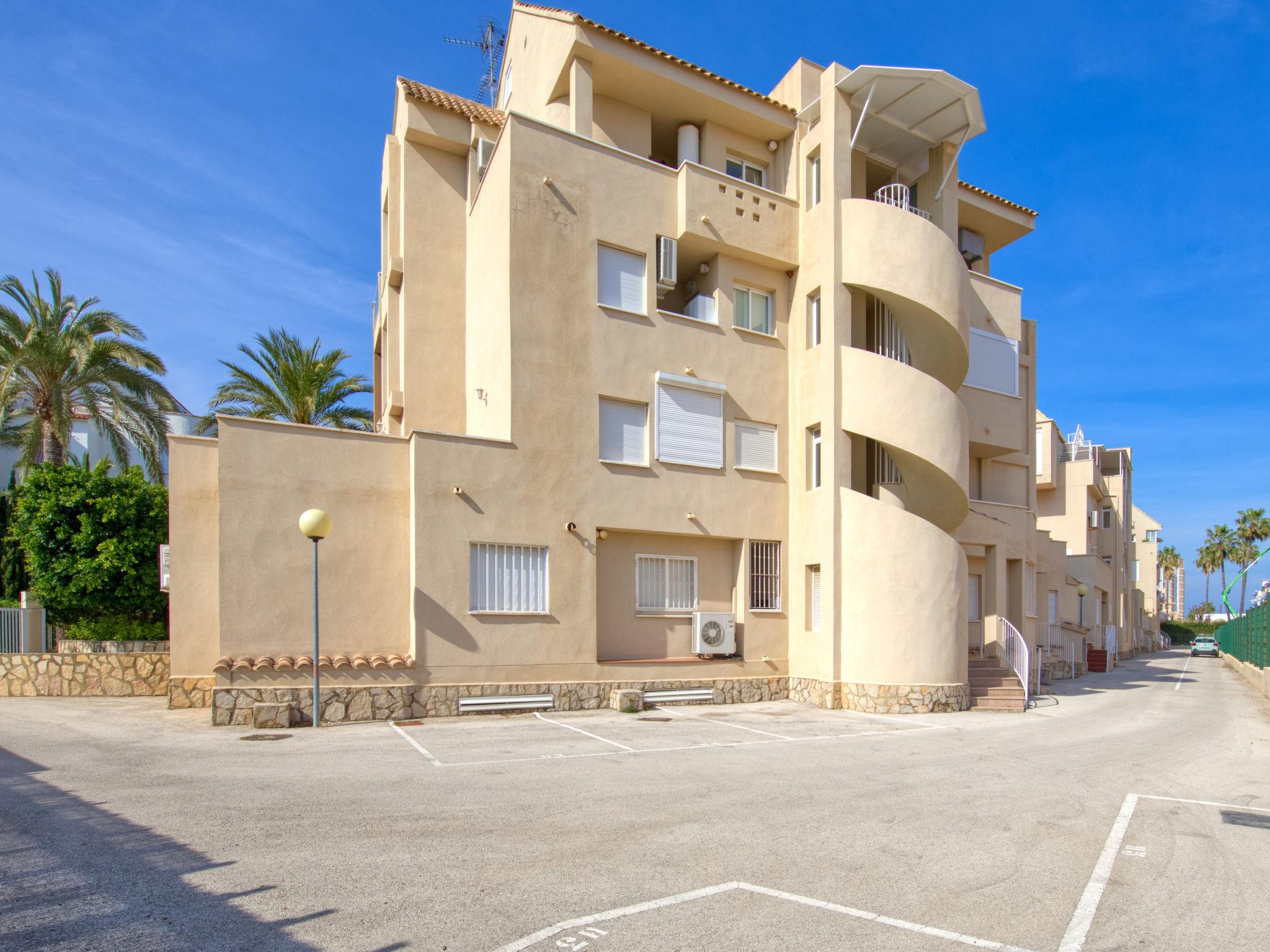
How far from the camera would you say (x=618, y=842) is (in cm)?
673

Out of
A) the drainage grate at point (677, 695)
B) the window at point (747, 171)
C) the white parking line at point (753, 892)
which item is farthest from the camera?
the window at point (747, 171)

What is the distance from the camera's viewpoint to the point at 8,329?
22.3 meters

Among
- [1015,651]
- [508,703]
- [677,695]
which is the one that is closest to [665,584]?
[677,695]

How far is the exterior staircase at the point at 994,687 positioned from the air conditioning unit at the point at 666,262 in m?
11.0

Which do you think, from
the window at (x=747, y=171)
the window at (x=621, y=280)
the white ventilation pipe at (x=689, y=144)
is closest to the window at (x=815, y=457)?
the window at (x=621, y=280)

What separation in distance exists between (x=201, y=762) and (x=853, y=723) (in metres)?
10.3

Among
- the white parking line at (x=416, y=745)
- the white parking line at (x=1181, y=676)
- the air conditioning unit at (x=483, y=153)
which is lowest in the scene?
the white parking line at (x=1181, y=676)

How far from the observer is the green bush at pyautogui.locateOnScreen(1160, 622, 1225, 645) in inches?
2852

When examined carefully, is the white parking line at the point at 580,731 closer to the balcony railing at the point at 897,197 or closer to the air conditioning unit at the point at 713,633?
the air conditioning unit at the point at 713,633

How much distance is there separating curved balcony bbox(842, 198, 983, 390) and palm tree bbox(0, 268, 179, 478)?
19.4 m

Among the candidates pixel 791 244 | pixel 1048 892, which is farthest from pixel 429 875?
pixel 791 244

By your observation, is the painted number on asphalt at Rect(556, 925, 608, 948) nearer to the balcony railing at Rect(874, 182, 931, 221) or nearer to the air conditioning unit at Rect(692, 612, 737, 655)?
the air conditioning unit at Rect(692, 612, 737, 655)

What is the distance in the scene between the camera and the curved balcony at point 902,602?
16.0 m

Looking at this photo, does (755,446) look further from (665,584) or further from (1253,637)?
(1253,637)
